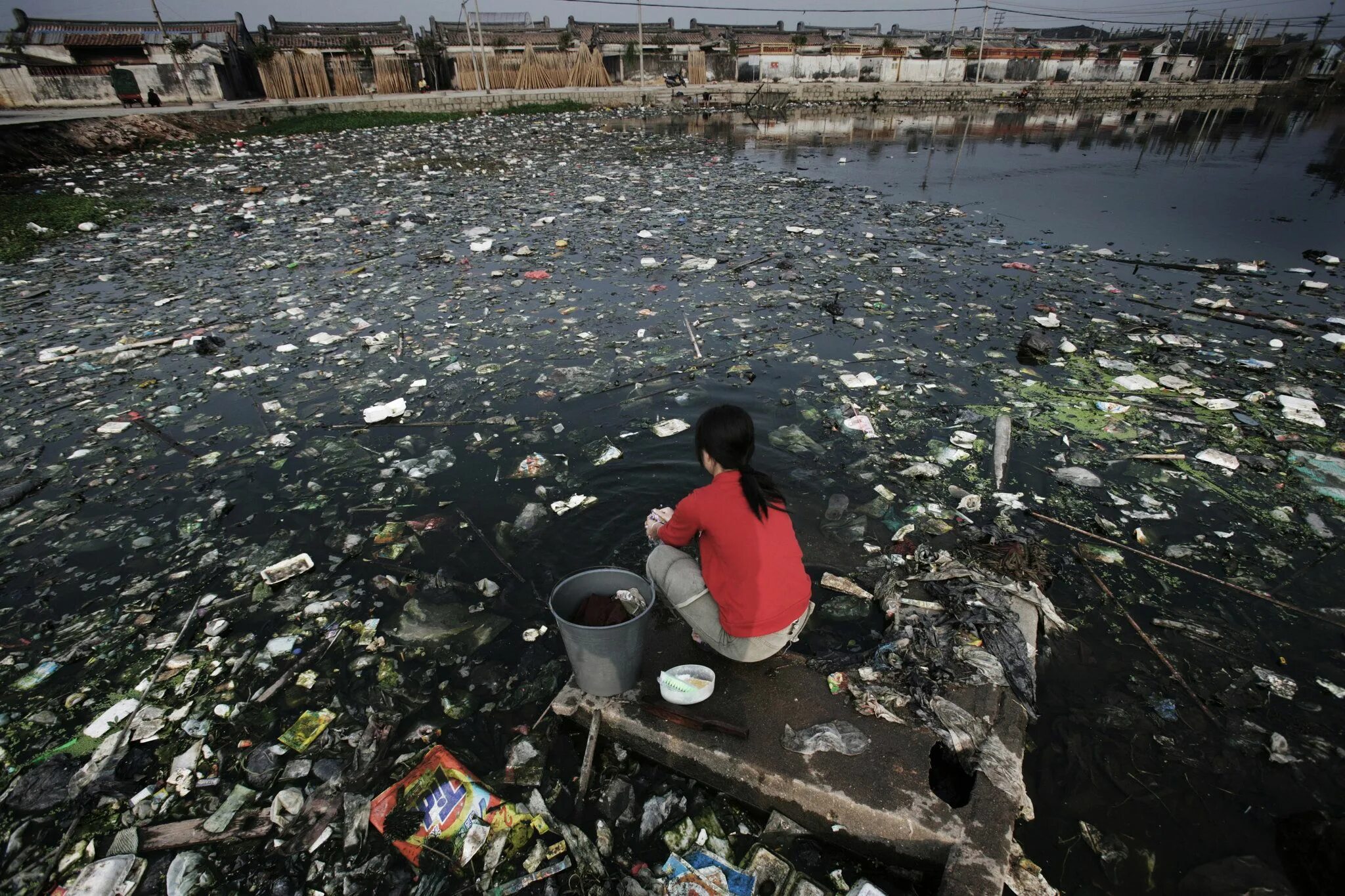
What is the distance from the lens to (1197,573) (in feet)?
9.86

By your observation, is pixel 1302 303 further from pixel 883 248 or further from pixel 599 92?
pixel 599 92

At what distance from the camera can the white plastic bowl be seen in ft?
7.38

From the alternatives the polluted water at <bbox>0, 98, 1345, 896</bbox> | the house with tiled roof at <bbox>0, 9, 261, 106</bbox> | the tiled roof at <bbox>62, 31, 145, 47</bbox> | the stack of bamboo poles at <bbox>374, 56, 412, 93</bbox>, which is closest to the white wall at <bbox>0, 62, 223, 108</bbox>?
the house with tiled roof at <bbox>0, 9, 261, 106</bbox>

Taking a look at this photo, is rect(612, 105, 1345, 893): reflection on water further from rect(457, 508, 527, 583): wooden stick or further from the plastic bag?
rect(457, 508, 527, 583): wooden stick

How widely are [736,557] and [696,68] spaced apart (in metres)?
36.7

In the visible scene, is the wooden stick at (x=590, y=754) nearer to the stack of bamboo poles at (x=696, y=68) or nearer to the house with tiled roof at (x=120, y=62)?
the house with tiled roof at (x=120, y=62)

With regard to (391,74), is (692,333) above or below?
below

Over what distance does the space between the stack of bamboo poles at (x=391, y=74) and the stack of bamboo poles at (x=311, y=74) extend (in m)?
2.01

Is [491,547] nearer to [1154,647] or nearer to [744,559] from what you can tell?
[744,559]

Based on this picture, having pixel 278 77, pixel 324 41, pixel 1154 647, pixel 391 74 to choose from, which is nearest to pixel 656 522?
pixel 1154 647

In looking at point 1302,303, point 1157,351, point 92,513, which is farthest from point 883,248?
point 92,513

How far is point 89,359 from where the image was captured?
5094 mm

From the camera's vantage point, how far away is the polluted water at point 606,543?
205cm

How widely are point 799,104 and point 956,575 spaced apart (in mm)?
30272
